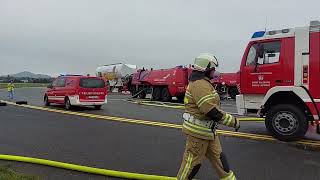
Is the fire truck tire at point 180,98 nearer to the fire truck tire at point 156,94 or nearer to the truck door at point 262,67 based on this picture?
the fire truck tire at point 156,94

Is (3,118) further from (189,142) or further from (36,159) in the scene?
(189,142)

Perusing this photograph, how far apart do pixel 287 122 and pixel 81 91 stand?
12.4m

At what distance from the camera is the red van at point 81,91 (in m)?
21.5

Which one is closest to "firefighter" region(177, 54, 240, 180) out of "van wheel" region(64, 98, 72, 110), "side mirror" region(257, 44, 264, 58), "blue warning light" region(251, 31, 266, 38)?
"side mirror" region(257, 44, 264, 58)

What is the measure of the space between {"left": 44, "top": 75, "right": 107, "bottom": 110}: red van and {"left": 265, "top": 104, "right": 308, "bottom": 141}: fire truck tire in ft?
38.9

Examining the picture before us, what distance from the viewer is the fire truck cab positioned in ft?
36.0

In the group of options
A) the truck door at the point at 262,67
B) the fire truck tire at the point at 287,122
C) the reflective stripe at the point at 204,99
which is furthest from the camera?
the truck door at the point at 262,67

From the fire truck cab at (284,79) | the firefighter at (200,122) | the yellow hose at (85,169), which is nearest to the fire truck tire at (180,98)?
the fire truck cab at (284,79)

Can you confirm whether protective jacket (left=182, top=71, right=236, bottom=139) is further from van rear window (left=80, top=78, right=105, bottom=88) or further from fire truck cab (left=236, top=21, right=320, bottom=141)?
van rear window (left=80, top=78, right=105, bottom=88)

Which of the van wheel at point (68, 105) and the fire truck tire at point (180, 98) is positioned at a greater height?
the van wheel at point (68, 105)

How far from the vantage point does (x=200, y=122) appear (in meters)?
5.60

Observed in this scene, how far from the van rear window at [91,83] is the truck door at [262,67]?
1102 centimetres

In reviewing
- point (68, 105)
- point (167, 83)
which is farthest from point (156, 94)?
point (68, 105)

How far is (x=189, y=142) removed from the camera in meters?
5.69
